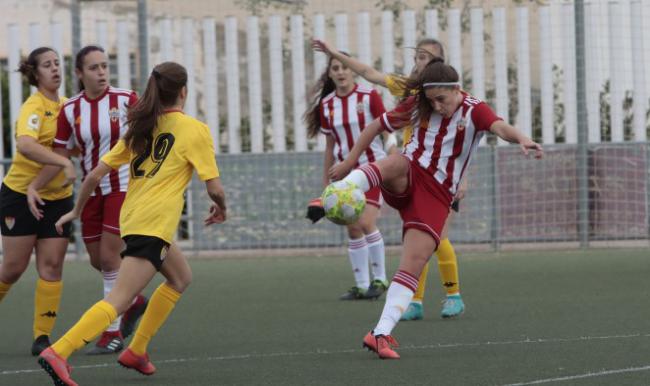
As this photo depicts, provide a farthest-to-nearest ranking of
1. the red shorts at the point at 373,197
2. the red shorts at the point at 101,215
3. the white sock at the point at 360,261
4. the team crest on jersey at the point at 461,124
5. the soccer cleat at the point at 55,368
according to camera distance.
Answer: the white sock at the point at 360,261, the red shorts at the point at 373,197, the red shorts at the point at 101,215, the team crest on jersey at the point at 461,124, the soccer cleat at the point at 55,368

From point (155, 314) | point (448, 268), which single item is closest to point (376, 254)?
point (448, 268)

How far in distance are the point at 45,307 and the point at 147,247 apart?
6.37ft

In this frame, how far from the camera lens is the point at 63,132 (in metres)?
7.75

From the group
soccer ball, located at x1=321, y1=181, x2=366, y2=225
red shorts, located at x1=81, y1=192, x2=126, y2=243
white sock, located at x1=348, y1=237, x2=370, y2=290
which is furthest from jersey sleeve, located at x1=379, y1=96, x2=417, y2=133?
white sock, located at x1=348, y1=237, x2=370, y2=290

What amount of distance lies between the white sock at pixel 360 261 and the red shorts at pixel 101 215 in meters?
3.23

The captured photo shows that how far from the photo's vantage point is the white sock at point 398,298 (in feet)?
22.7

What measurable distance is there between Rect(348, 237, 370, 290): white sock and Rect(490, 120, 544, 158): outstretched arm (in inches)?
147

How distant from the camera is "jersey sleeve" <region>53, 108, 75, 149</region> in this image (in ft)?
25.3

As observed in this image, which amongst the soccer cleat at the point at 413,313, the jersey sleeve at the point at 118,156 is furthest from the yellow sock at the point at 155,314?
the soccer cleat at the point at 413,313

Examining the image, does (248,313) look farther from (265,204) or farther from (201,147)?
(265,204)

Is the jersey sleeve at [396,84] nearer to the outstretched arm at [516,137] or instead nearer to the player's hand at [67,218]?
the outstretched arm at [516,137]

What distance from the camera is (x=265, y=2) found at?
15719mm

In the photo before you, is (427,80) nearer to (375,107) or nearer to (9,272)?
(9,272)

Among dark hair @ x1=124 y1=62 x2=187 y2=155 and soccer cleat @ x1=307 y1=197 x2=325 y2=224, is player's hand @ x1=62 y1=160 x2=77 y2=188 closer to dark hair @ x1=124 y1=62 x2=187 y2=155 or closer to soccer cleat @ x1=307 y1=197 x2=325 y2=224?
dark hair @ x1=124 y1=62 x2=187 y2=155
